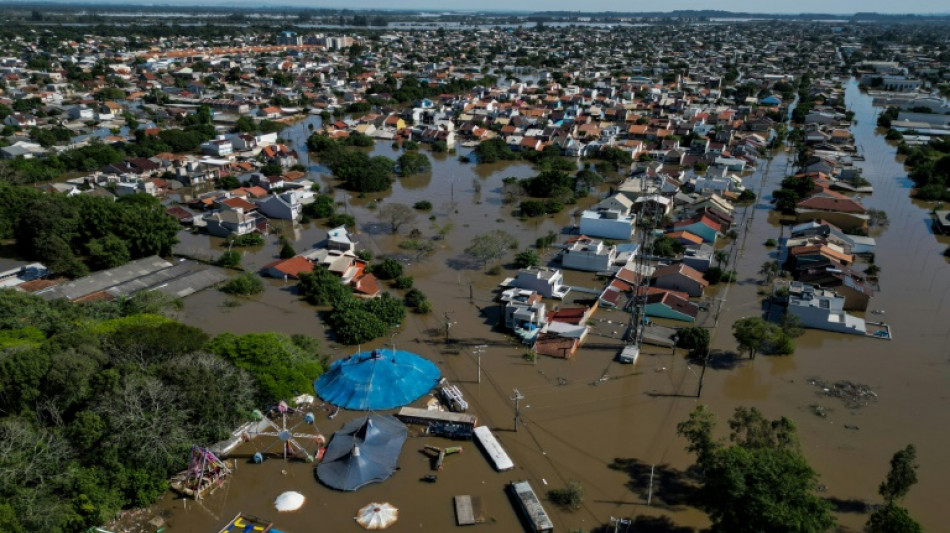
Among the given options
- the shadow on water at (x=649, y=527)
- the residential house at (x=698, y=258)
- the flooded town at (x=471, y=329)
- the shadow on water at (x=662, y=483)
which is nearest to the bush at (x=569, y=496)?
the flooded town at (x=471, y=329)

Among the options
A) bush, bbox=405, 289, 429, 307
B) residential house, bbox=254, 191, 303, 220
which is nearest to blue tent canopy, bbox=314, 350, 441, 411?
bush, bbox=405, 289, 429, 307

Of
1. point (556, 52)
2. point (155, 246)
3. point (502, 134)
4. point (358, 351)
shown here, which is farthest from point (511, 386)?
point (556, 52)

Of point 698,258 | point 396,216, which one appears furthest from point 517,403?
point 396,216

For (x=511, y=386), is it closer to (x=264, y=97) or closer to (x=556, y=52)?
Result: (x=264, y=97)

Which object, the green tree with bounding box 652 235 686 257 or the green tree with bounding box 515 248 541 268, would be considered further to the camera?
the green tree with bounding box 652 235 686 257

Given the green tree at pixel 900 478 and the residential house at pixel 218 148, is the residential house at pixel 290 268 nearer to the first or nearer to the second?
the green tree at pixel 900 478

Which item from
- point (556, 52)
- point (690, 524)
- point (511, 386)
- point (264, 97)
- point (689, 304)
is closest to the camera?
point (690, 524)

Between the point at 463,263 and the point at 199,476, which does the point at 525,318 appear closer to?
the point at 463,263

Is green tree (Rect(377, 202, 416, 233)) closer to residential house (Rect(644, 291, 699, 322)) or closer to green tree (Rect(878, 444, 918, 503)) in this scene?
residential house (Rect(644, 291, 699, 322))
